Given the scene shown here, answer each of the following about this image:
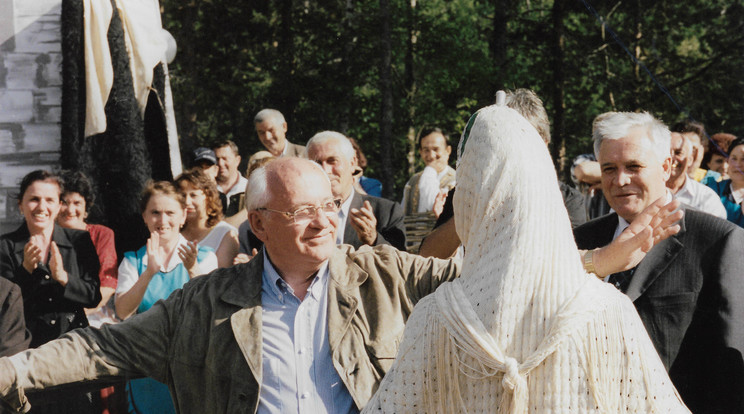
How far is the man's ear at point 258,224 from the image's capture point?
351 cm

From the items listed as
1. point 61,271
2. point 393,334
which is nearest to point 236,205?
point 61,271

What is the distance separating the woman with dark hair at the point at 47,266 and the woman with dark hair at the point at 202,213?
685 mm

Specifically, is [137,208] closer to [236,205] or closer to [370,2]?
[236,205]

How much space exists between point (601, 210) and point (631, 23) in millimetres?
20396

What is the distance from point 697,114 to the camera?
22516 millimetres

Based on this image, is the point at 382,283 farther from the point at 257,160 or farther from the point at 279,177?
the point at 257,160

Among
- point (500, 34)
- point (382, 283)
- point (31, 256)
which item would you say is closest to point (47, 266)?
point (31, 256)

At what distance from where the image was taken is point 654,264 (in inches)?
134

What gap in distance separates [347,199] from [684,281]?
2.64 metres

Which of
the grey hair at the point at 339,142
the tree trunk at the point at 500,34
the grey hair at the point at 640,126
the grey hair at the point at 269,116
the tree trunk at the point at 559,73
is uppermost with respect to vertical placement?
the tree trunk at the point at 500,34

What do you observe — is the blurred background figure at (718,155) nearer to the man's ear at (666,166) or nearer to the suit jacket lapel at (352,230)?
the suit jacket lapel at (352,230)

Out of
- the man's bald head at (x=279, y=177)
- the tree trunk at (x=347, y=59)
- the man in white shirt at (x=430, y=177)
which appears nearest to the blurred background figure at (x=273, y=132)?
the man in white shirt at (x=430, y=177)

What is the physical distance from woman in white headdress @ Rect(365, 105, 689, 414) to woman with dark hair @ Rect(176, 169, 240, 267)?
14.0 ft

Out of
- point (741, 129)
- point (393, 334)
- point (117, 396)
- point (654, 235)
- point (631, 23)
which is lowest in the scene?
point (117, 396)
